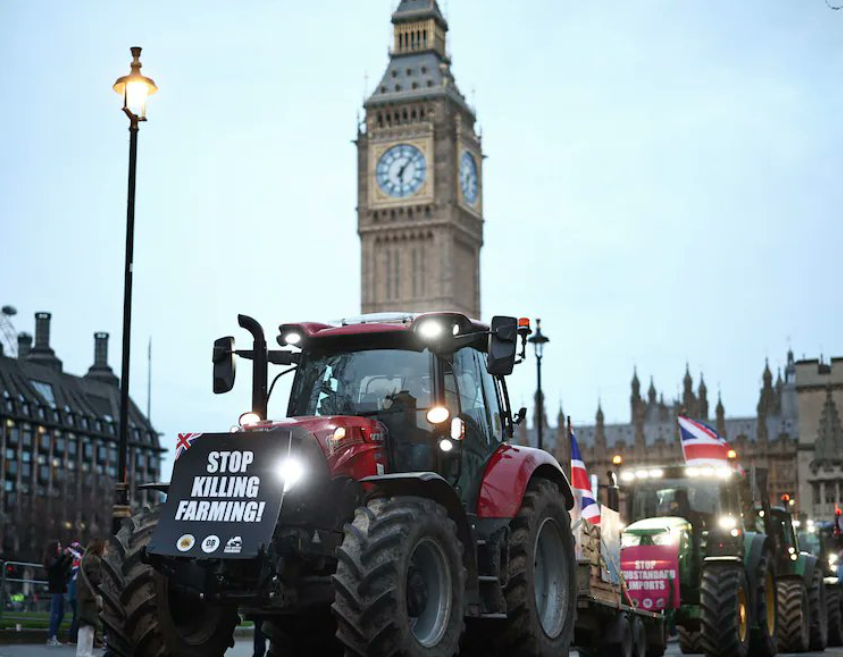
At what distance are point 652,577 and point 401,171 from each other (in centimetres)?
10609

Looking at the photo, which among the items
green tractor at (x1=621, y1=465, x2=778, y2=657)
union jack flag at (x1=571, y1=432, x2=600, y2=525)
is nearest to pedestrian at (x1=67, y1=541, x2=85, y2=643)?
union jack flag at (x1=571, y1=432, x2=600, y2=525)

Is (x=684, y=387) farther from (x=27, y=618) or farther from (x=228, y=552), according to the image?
(x=228, y=552)

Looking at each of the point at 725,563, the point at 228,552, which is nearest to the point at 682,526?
the point at 725,563

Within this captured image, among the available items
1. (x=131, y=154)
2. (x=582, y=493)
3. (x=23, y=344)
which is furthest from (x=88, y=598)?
(x=23, y=344)

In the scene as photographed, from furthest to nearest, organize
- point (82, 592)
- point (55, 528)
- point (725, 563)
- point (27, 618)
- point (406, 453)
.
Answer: point (55, 528)
point (27, 618)
point (725, 563)
point (82, 592)
point (406, 453)

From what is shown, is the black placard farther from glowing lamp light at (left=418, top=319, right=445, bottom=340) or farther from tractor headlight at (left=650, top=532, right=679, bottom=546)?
tractor headlight at (left=650, top=532, right=679, bottom=546)

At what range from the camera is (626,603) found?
14695 mm

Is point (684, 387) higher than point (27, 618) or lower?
higher

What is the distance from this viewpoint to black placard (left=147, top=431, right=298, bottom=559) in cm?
893

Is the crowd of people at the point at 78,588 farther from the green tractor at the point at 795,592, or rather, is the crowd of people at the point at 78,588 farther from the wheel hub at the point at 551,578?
the green tractor at the point at 795,592

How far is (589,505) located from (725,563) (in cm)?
199

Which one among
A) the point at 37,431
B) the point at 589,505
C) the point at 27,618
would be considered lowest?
the point at 27,618

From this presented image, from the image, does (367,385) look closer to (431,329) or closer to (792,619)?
(431,329)

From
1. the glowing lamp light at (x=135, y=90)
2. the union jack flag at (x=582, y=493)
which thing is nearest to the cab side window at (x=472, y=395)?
the union jack flag at (x=582, y=493)
